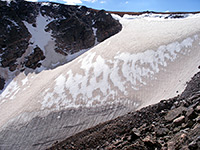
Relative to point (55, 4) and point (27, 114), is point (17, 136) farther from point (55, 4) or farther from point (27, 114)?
point (55, 4)

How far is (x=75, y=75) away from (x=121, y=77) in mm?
5388

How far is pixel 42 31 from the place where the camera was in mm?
28250

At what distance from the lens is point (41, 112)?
13695mm

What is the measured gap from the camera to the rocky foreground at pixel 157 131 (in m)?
4.47

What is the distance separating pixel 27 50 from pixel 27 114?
14097 millimetres

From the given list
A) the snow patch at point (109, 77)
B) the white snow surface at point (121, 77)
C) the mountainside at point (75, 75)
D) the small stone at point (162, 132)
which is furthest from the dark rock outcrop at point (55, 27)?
the small stone at point (162, 132)

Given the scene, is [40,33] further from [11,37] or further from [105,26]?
[105,26]

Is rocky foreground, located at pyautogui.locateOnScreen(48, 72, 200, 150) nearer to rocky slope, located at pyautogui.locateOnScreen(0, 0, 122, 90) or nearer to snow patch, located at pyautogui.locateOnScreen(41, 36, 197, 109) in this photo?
snow patch, located at pyautogui.locateOnScreen(41, 36, 197, 109)

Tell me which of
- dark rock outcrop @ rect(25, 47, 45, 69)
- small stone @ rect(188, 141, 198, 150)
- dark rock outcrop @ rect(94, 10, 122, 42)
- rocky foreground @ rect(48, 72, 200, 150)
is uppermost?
dark rock outcrop @ rect(94, 10, 122, 42)

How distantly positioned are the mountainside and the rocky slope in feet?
0.49

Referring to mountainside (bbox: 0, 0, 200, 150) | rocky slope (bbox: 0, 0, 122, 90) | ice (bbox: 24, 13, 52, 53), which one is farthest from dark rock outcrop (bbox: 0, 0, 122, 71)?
ice (bbox: 24, 13, 52, 53)

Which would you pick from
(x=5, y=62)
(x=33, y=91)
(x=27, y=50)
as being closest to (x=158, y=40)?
(x=33, y=91)

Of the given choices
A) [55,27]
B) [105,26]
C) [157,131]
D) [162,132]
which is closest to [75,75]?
[157,131]

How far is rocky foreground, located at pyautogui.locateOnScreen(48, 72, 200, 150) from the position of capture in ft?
14.7
